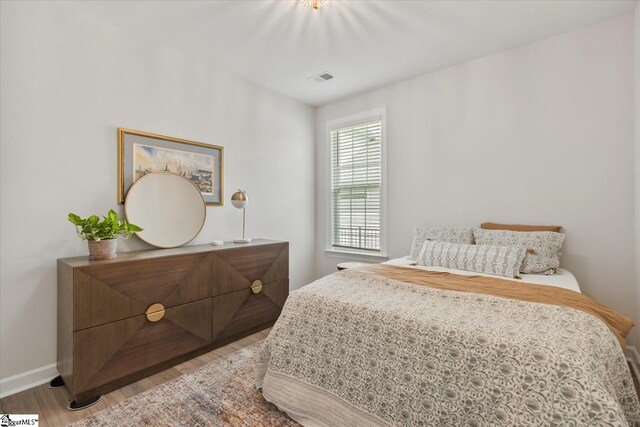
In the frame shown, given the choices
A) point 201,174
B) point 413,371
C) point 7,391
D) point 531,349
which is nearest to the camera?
point 531,349

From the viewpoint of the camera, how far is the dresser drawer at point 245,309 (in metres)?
2.62

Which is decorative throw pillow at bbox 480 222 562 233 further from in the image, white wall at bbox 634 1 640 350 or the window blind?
the window blind

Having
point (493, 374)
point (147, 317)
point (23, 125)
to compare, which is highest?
point (23, 125)

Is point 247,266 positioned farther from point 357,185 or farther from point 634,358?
point 634,358

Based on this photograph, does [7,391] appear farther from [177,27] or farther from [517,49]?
[517,49]

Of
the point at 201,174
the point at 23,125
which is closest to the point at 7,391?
the point at 23,125

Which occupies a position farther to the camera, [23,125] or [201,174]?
[201,174]

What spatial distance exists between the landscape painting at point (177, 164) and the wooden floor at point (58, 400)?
1.58 metres

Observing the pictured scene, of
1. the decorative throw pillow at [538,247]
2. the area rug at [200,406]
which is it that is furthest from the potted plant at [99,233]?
the decorative throw pillow at [538,247]

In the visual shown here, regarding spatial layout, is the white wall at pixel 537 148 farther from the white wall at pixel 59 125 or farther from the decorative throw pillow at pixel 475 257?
the white wall at pixel 59 125

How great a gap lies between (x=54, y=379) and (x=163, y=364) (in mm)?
698

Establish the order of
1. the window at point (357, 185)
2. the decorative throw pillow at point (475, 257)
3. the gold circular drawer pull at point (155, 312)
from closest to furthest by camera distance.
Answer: the gold circular drawer pull at point (155, 312), the decorative throw pillow at point (475, 257), the window at point (357, 185)

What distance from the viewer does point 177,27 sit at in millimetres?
2453

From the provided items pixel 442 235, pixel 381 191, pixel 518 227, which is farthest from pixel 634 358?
pixel 381 191
